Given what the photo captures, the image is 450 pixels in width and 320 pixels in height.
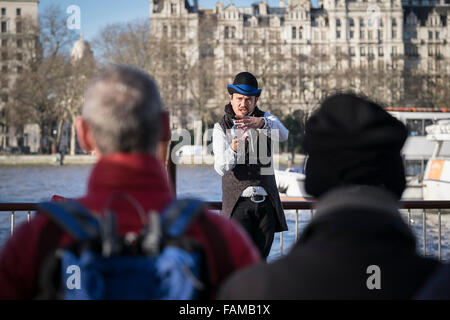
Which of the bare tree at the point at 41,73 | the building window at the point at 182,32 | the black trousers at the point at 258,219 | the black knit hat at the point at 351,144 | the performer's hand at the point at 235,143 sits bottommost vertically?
the black trousers at the point at 258,219

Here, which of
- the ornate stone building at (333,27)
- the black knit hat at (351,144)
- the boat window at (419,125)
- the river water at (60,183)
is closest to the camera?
the black knit hat at (351,144)

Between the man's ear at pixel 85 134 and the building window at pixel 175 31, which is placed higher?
the building window at pixel 175 31

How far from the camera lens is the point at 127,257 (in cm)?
147

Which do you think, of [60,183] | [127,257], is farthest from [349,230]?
[60,183]

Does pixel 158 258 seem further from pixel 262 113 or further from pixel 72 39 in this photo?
pixel 72 39

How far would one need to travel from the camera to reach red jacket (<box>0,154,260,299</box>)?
1509 millimetres

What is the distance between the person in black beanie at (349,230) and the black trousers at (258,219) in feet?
8.74

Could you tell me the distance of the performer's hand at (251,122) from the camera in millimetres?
4402

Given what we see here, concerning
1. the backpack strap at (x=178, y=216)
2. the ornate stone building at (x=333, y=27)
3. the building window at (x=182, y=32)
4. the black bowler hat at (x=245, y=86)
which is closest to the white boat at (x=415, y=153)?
the black bowler hat at (x=245, y=86)

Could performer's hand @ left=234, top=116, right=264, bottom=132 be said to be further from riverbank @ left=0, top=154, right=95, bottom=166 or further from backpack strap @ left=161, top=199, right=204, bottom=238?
riverbank @ left=0, top=154, right=95, bottom=166

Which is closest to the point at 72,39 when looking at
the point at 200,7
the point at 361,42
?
the point at 200,7

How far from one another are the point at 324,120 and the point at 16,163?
161 ft

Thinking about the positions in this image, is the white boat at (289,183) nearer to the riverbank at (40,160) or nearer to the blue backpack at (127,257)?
the blue backpack at (127,257)

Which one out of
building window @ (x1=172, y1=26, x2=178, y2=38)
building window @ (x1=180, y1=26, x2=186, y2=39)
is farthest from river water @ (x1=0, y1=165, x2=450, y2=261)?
building window @ (x1=180, y1=26, x2=186, y2=39)
